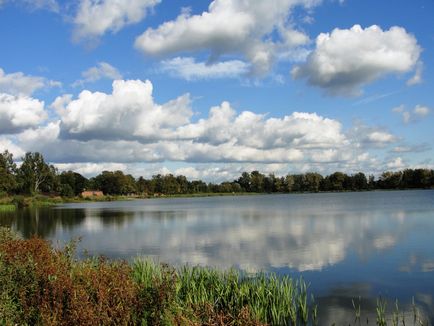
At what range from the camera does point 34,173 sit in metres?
116

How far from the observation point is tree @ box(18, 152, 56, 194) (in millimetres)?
112125

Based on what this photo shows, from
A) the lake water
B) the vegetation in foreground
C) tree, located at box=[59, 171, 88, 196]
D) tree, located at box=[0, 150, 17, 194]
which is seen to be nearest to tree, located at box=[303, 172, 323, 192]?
tree, located at box=[59, 171, 88, 196]

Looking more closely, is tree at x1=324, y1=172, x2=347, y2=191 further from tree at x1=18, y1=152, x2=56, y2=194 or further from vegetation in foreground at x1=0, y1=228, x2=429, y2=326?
vegetation in foreground at x1=0, y1=228, x2=429, y2=326

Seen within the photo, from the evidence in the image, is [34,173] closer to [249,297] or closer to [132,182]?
[132,182]

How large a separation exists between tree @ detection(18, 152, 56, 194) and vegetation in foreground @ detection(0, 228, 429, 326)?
106 metres

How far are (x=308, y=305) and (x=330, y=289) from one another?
8.52 feet

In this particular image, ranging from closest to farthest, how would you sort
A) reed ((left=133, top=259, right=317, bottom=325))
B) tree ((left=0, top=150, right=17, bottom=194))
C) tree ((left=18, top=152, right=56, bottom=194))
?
1. reed ((left=133, top=259, right=317, bottom=325))
2. tree ((left=0, top=150, right=17, bottom=194))
3. tree ((left=18, top=152, right=56, bottom=194))

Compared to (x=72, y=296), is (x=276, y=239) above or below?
below

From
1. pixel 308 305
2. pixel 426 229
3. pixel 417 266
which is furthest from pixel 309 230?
pixel 308 305

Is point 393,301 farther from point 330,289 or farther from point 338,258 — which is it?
point 338,258

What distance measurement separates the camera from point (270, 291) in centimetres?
1188

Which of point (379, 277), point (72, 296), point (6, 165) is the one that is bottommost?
point (379, 277)

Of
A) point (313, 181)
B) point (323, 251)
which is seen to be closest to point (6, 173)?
point (323, 251)

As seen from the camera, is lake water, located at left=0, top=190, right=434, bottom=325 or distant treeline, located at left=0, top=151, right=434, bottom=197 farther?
distant treeline, located at left=0, top=151, right=434, bottom=197
